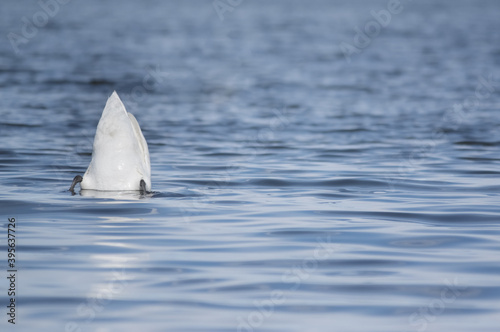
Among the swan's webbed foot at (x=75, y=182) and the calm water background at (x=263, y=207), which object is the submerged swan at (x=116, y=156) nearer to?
the swan's webbed foot at (x=75, y=182)

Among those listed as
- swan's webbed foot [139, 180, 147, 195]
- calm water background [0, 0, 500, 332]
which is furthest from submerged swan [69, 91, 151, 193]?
calm water background [0, 0, 500, 332]

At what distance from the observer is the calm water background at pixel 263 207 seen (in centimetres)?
723

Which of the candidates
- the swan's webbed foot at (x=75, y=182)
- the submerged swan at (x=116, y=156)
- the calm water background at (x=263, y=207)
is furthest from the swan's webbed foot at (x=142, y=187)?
the swan's webbed foot at (x=75, y=182)

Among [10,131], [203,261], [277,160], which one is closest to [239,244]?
[203,261]

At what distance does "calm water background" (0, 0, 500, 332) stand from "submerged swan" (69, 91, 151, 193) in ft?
0.76

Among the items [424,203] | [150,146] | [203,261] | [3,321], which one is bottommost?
[3,321]

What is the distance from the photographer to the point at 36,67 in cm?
3212

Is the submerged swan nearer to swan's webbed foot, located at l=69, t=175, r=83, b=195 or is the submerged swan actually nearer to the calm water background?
swan's webbed foot, located at l=69, t=175, r=83, b=195

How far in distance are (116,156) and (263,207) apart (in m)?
1.85

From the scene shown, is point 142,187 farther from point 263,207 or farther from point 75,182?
point 263,207

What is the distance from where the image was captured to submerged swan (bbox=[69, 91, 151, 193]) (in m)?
10.8

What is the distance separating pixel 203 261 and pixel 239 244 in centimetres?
81

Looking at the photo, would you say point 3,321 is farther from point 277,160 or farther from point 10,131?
point 10,131

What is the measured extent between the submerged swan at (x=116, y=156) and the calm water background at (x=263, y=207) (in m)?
0.23
